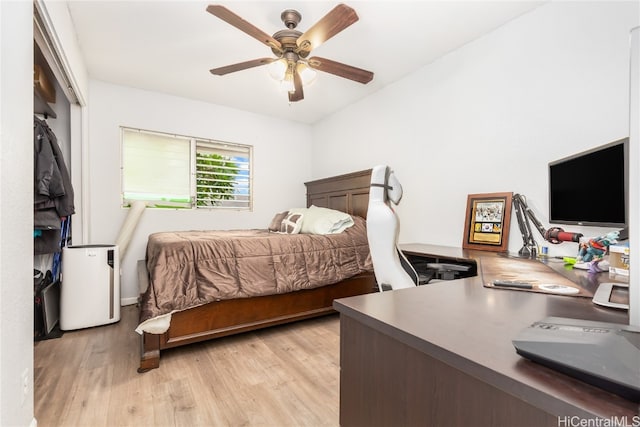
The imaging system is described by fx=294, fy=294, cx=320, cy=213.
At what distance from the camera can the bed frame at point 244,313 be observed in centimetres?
203

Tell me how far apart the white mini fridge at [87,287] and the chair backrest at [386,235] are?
249cm

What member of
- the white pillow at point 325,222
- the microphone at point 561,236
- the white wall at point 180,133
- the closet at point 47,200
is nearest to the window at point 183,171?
the white wall at point 180,133

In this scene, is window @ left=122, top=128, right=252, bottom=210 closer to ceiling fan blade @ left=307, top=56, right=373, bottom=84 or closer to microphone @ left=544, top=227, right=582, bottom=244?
ceiling fan blade @ left=307, top=56, right=373, bottom=84

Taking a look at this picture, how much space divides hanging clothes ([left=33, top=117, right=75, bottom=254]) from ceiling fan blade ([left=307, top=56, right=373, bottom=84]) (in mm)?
2118

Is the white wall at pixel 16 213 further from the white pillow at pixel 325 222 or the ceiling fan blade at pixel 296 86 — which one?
the white pillow at pixel 325 222

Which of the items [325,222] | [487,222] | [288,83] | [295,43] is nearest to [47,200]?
[288,83]

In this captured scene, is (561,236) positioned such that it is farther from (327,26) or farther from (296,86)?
(296,86)

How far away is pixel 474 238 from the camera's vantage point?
242 centimetres

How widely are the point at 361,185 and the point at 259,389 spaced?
245 centimetres

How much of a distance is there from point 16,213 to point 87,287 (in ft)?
5.96

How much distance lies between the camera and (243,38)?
8.14 feet

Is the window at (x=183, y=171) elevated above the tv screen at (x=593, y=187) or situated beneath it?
elevated above

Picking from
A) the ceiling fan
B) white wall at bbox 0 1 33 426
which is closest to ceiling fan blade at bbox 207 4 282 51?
the ceiling fan

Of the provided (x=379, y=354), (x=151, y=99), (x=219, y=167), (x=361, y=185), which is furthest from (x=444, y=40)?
(x=151, y=99)
